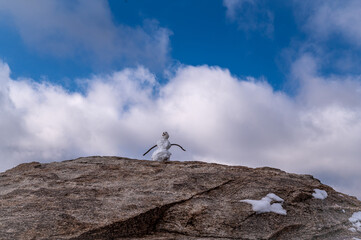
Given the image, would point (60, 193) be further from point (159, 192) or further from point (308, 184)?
point (308, 184)

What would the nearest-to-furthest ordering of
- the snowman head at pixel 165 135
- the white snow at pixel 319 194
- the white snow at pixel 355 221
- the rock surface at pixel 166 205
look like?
the rock surface at pixel 166 205 < the white snow at pixel 355 221 < the white snow at pixel 319 194 < the snowman head at pixel 165 135

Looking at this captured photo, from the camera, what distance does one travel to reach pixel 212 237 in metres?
9.10

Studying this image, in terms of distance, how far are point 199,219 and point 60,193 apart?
15.9 feet

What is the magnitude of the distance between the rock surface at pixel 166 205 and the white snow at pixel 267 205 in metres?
0.15

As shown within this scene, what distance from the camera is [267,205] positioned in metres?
10.4

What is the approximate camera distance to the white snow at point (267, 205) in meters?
10.2

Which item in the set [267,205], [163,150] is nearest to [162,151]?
[163,150]

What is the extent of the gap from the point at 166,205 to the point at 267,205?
3.10 meters

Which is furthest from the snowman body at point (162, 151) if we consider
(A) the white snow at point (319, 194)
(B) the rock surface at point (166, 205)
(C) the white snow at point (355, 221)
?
(C) the white snow at point (355, 221)

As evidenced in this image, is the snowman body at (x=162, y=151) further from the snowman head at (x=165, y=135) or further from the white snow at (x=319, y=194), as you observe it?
the white snow at (x=319, y=194)

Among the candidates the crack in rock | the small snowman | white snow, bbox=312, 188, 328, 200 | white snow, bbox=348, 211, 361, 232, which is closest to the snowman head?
the small snowman

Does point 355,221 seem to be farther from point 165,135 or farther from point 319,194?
point 165,135

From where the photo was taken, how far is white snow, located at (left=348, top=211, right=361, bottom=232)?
10.5 metres

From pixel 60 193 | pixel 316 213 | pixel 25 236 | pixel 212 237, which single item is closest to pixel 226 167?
pixel 316 213
